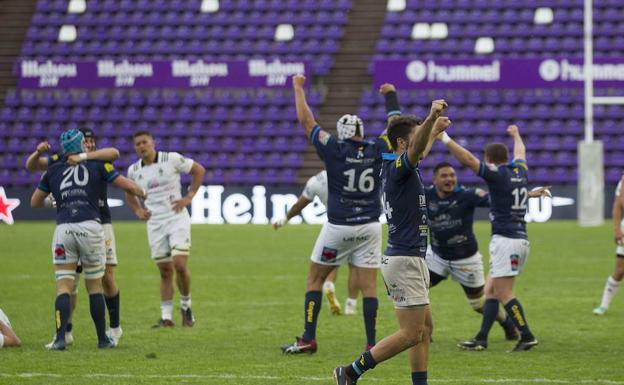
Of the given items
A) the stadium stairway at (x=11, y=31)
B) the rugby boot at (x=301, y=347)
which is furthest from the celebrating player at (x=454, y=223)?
the stadium stairway at (x=11, y=31)

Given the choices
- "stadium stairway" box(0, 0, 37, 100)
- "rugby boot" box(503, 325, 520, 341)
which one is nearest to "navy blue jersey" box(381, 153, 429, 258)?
"rugby boot" box(503, 325, 520, 341)

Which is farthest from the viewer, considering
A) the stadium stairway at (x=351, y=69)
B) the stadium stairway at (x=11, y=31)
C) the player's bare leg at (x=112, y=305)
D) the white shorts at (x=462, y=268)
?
the stadium stairway at (x=11, y=31)

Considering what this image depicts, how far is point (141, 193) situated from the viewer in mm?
11375

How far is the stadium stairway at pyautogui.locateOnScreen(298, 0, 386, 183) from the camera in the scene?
3641cm

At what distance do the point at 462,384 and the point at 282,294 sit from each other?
777 centimetres

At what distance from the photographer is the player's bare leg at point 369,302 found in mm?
11273

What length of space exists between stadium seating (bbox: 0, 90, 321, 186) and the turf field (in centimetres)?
1238

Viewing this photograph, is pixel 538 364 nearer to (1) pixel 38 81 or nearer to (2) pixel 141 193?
(2) pixel 141 193

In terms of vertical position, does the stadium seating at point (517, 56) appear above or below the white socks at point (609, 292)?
above

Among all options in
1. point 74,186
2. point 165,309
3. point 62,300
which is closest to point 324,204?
point 165,309

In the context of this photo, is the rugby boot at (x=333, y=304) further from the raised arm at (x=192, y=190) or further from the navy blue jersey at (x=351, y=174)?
the navy blue jersey at (x=351, y=174)

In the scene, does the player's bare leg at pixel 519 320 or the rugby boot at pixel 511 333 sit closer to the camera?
the player's bare leg at pixel 519 320

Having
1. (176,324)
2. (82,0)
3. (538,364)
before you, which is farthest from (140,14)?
(538,364)

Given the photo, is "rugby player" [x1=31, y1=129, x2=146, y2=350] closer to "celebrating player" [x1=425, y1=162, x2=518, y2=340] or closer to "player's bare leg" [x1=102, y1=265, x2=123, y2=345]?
"player's bare leg" [x1=102, y1=265, x2=123, y2=345]
